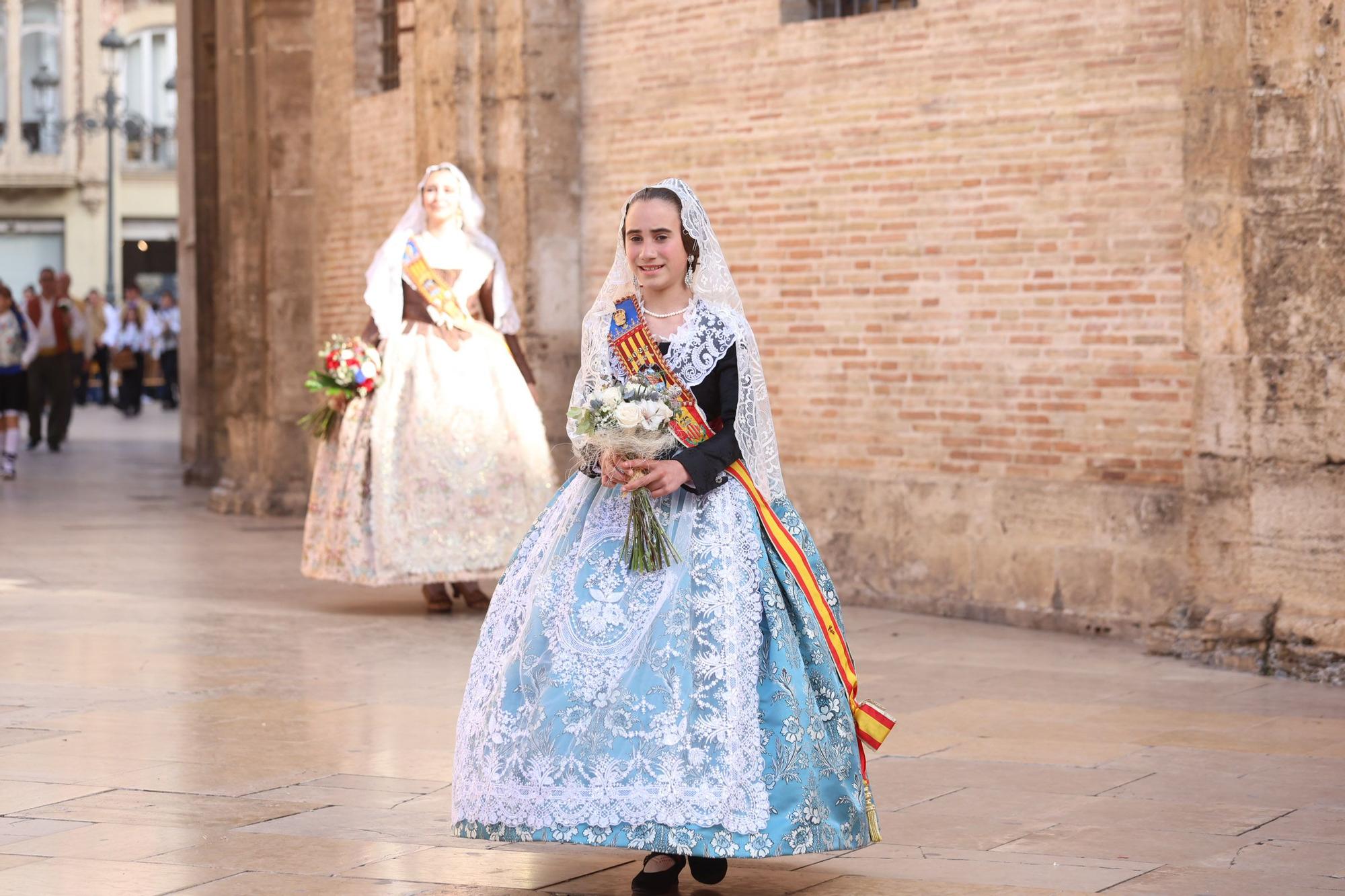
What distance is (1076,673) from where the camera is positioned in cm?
857

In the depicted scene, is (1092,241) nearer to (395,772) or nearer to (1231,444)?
(1231,444)

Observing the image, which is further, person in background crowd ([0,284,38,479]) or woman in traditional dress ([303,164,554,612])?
person in background crowd ([0,284,38,479])

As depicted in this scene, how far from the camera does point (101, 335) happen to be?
106 ft

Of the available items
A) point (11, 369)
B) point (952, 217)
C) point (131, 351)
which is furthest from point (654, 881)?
point (131, 351)

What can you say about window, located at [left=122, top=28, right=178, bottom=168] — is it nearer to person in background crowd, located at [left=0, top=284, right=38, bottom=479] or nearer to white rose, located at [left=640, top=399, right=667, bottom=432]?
person in background crowd, located at [left=0, top=284, right=38, bottom=479]

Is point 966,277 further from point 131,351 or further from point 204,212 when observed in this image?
point 131,351

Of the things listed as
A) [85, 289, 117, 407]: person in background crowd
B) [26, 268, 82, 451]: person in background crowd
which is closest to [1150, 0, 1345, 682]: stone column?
[26, 268, 82, 451]: person in background crowd

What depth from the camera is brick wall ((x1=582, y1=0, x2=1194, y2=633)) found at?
31.2 ft

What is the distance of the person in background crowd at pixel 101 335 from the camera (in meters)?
30.8

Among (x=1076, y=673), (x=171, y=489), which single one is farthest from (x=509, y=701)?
(x=171, y=489)

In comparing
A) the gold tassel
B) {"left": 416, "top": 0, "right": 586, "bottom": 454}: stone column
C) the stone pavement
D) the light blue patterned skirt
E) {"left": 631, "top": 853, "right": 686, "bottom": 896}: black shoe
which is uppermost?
{"left": 416, "top": 0, "right": 586, "bottom": 454}: stone column

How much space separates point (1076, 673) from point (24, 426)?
24.2 metres

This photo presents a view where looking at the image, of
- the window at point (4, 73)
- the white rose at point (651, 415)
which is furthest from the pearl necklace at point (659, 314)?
the window at point (4, 73)

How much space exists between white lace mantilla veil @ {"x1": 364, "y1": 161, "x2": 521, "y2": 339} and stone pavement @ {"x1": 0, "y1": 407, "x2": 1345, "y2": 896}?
4.99 ft
